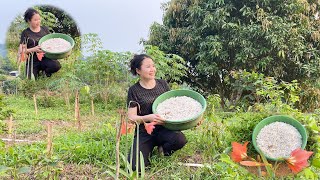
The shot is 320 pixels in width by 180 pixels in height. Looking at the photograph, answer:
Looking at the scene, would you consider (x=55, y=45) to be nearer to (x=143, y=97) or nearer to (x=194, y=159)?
(x=143, y=97)

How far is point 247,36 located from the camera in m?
6.95

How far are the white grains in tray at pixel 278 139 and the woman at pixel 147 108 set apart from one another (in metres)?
0.56

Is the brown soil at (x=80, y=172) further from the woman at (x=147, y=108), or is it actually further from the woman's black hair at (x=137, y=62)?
the woman's black hair at (x=137, y=62)

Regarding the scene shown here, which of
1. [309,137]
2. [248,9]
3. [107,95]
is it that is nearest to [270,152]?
[309,137]

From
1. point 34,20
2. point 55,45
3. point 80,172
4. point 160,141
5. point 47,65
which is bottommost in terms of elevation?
point 80,172

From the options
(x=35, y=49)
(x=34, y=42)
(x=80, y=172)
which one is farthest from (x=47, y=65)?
(x=80, y=172)

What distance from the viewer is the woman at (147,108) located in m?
2.66

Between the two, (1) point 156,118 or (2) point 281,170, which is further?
(1) point 156,118

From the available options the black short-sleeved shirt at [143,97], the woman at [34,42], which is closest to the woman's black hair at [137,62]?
the black short-sleeved shirt at [143,97]

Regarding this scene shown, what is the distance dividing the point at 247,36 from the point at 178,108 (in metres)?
4.64

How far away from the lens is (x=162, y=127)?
2.71 m

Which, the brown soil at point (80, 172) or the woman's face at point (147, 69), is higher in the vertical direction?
the woman's face at point (147, 69)

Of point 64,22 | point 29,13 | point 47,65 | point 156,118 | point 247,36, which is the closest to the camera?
point 156,118

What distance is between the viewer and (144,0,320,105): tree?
6.88 m
